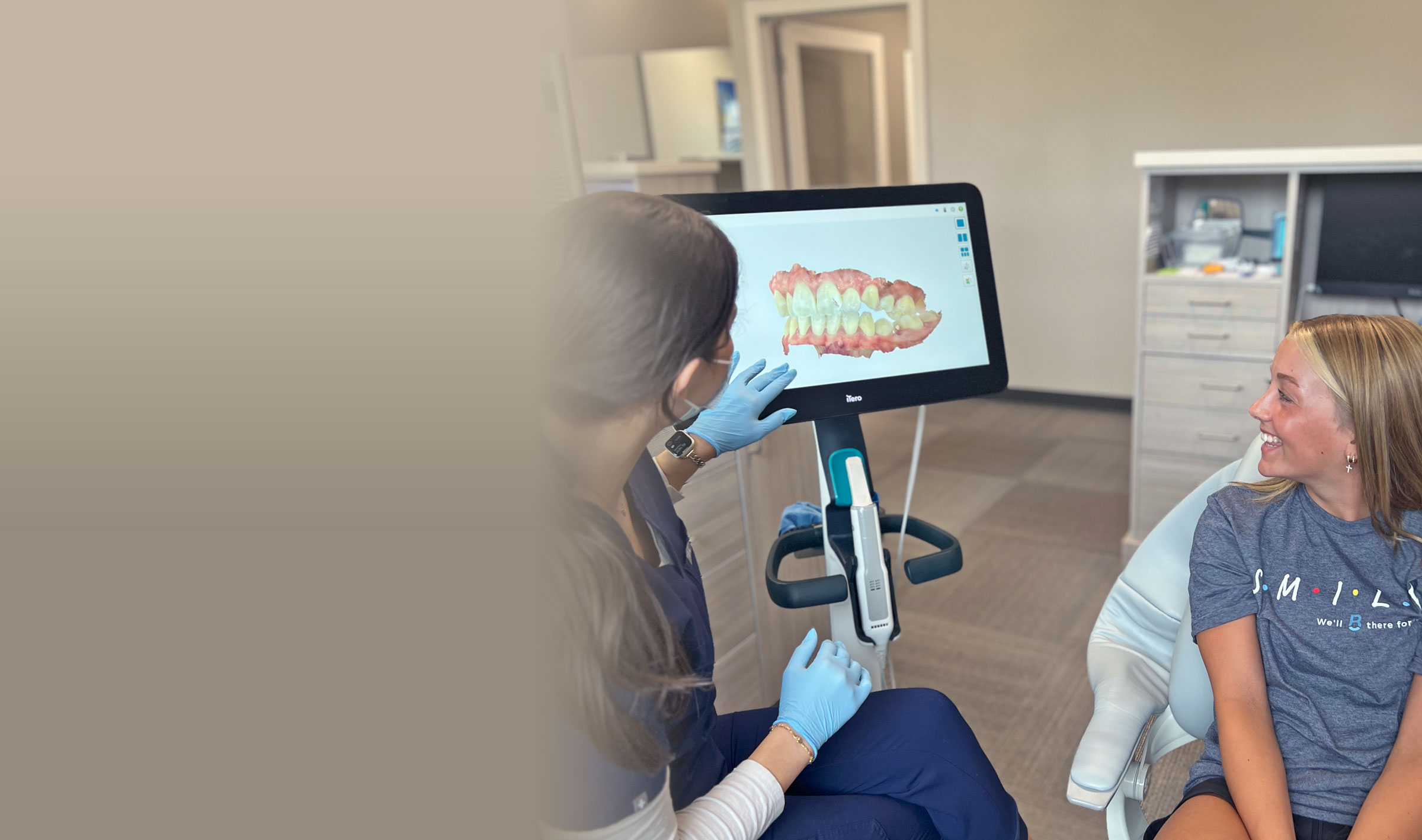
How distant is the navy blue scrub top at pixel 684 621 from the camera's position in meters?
0.99

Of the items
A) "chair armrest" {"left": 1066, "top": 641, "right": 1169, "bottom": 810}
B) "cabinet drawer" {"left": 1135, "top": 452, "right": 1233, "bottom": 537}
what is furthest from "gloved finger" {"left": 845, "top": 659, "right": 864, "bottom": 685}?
"cabinet drawer" {"left": 1135, "top": 452, "right": 1233, "bottom": 537}

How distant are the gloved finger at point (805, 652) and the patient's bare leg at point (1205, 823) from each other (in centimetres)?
49

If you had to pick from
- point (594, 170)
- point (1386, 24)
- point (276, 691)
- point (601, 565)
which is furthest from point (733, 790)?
point (1386, 24)

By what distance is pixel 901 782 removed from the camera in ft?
4.00

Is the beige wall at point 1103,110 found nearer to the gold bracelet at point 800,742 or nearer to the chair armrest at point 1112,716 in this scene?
the chair armrest at point 1112,716

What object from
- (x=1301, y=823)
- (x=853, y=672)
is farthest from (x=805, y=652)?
(x=1301, y=823)

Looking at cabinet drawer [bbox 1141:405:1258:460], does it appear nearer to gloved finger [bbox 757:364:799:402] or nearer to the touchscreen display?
the touchscreen display

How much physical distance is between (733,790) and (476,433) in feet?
2.88

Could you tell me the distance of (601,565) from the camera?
0.79 meters

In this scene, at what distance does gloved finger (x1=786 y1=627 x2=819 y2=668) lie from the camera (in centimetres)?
121

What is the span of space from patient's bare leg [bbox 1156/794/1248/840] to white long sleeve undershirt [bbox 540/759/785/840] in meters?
0.51

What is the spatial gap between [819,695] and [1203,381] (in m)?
2.23

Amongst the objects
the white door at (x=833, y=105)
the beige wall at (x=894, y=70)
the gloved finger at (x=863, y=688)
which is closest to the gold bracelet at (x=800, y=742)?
the gloved finger at (x=863, y=688)

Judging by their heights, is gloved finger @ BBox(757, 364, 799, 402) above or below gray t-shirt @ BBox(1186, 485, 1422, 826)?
above
